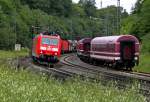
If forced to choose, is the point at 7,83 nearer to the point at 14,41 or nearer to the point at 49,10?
the point at 14,41

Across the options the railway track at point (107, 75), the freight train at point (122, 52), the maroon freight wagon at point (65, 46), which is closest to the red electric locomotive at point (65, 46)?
the maroon freight wagon at point (65, 46)

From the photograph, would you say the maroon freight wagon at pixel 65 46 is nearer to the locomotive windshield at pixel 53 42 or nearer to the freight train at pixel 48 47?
the freight train at pixel 48 47

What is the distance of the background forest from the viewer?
248 ft

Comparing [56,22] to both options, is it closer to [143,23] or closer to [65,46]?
[65,46]

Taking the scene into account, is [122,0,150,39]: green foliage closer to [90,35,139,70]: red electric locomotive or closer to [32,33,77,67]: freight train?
[90,35,139,70]: red electric locomotive

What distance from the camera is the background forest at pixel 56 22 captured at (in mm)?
75500

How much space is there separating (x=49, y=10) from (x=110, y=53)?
118132 millimetres

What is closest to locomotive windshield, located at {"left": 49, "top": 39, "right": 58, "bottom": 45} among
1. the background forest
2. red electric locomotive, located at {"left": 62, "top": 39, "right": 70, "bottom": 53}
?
the background forest

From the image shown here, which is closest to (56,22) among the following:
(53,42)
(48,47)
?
(53,42)

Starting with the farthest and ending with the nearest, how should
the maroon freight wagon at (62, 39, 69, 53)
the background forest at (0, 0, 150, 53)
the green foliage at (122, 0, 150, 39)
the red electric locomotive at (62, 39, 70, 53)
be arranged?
the maroon freight wagon at (62, 39, 69, 53) < the red electric locomotive at (62, 39, 70, 53) < the background forest at (0, 0, 150, 53) < the green foliage at (122, 0, 150, 39)

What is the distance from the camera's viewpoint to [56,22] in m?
143

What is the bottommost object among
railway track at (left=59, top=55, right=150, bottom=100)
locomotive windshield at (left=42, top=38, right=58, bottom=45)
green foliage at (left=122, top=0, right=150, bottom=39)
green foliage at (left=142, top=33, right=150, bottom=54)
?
railway track at (left=59, top=55, right=150, bottom=100)

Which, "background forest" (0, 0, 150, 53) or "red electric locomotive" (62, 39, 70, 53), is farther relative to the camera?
"red electric locomotive" (62, 39, 70, 53)

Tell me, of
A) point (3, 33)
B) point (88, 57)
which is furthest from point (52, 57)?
point (3, 33)
